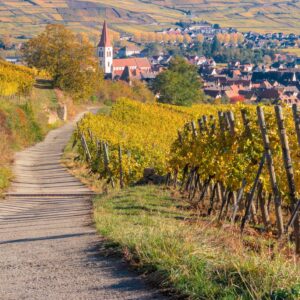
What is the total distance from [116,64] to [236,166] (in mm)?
164919

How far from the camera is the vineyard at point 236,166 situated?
9.99 m

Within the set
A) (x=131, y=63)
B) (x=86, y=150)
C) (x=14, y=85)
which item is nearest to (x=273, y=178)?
(x=86, y=150)

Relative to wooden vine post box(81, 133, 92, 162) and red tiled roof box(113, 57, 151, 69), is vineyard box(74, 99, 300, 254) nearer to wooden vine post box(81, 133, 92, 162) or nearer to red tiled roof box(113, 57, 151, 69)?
wooden vine post box(81, 133, 92, 162)

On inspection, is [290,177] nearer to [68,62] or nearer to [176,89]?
[68,62]

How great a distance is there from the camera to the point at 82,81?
5022cm

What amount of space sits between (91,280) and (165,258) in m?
0.73

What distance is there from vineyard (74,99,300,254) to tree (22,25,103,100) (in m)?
27.5

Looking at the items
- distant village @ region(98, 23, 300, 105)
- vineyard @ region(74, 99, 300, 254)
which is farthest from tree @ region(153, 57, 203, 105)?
vineyard @ region(74, 99, 300, 254)

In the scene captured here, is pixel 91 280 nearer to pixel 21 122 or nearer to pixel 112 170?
pixel 112 170

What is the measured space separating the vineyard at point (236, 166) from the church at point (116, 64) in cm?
12830

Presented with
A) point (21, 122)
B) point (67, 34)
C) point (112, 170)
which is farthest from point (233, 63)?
point (112, 170)

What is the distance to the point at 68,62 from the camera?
50531 mm

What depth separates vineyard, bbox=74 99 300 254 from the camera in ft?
32.8

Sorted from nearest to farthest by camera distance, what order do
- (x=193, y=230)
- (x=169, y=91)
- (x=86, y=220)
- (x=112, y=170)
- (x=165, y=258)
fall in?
(x=165, y=258), (x=193, y=230), (x=86, y=220), (x=112, y=170), (x=169, y=91)
